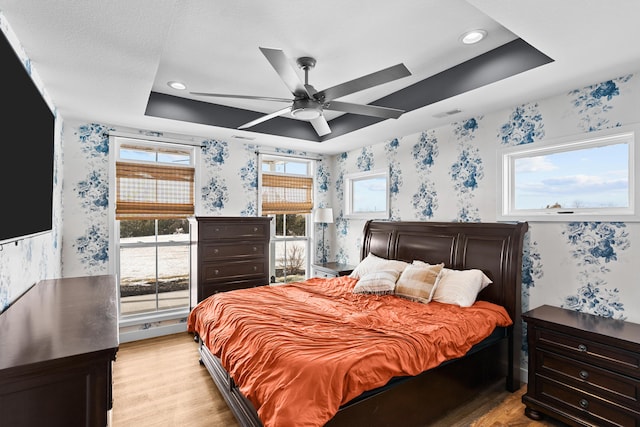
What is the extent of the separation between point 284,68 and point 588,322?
9.17ft

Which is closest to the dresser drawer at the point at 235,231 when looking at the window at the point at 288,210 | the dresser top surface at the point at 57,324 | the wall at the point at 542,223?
the window at the point at 288,210

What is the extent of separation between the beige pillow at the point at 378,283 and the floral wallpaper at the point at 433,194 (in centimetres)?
101

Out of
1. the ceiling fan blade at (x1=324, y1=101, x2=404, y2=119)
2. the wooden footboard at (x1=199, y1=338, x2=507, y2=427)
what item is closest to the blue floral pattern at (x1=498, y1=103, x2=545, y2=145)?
the ceiling fan blade at (x1=324, y1=101, x2=404, y2=119)

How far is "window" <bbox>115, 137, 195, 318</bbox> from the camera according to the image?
12.9 ft

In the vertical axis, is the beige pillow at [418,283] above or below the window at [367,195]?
below

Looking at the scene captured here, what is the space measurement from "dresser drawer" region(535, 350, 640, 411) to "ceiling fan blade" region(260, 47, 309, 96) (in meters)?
2.65

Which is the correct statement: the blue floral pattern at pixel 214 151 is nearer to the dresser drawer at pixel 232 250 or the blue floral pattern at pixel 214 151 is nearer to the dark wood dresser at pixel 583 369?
the dresser drawer at pixel 232 250

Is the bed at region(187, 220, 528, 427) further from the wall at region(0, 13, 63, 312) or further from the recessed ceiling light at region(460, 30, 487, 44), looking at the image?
the recessed ceiling light at region(460, 30, 487, 44)

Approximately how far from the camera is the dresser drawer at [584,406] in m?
2.06

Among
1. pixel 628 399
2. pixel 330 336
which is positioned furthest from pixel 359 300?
pixel 628 399

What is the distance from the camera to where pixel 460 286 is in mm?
2963

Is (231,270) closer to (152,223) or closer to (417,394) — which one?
(152,223)

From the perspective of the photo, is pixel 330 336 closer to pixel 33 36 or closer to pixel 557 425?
pixel 557 425

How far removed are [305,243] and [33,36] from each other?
4.08 m
